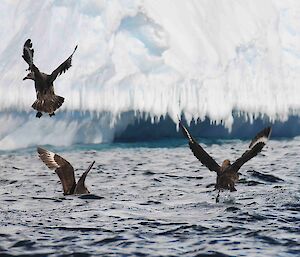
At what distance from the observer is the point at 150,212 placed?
285 inches

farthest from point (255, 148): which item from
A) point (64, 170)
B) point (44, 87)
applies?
point (44, 87)

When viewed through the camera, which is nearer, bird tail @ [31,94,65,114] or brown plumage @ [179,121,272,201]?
brown plumage @ [179,121,272,201]

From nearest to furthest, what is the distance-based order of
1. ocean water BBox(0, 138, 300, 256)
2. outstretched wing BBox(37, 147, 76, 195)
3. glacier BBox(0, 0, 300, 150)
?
1. ocean water BBox(0, 138, 300, 256)
2. outstretched wing BBox(37, 147, 76, 195)
3. glacier BBox(0, 0, 300, 150)

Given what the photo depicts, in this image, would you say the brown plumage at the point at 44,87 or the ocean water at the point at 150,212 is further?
the brown plumage at the point at 44,87

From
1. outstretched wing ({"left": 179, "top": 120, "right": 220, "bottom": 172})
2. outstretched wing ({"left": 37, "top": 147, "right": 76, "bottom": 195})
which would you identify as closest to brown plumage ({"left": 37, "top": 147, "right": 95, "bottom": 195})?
outstretched wing ({"left": 37, "top": 147, "right": 76, "bottom": 195})

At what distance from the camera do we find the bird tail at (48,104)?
7.17 m

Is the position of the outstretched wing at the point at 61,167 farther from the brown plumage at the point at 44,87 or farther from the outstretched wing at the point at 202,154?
the outstretched wing at the point at 202,154

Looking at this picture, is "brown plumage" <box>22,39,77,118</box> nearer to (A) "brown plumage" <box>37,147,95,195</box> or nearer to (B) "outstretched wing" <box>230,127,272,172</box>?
(A) "brown plumage" <box>37,147,95,195</box>

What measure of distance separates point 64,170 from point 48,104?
81 centimetres

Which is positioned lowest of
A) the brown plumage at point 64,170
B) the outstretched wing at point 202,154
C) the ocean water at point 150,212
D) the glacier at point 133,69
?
the ocean water at point 150,212

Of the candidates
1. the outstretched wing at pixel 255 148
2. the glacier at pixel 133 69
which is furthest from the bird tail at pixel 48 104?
the glacier at pixel 133 69

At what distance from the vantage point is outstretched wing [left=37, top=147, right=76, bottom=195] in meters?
7.51

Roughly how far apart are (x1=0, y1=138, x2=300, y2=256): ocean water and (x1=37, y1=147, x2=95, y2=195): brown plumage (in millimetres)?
175

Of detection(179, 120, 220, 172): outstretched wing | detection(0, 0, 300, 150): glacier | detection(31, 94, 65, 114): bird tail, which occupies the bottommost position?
detection(179, 120, 220, 172): outstretched wing
